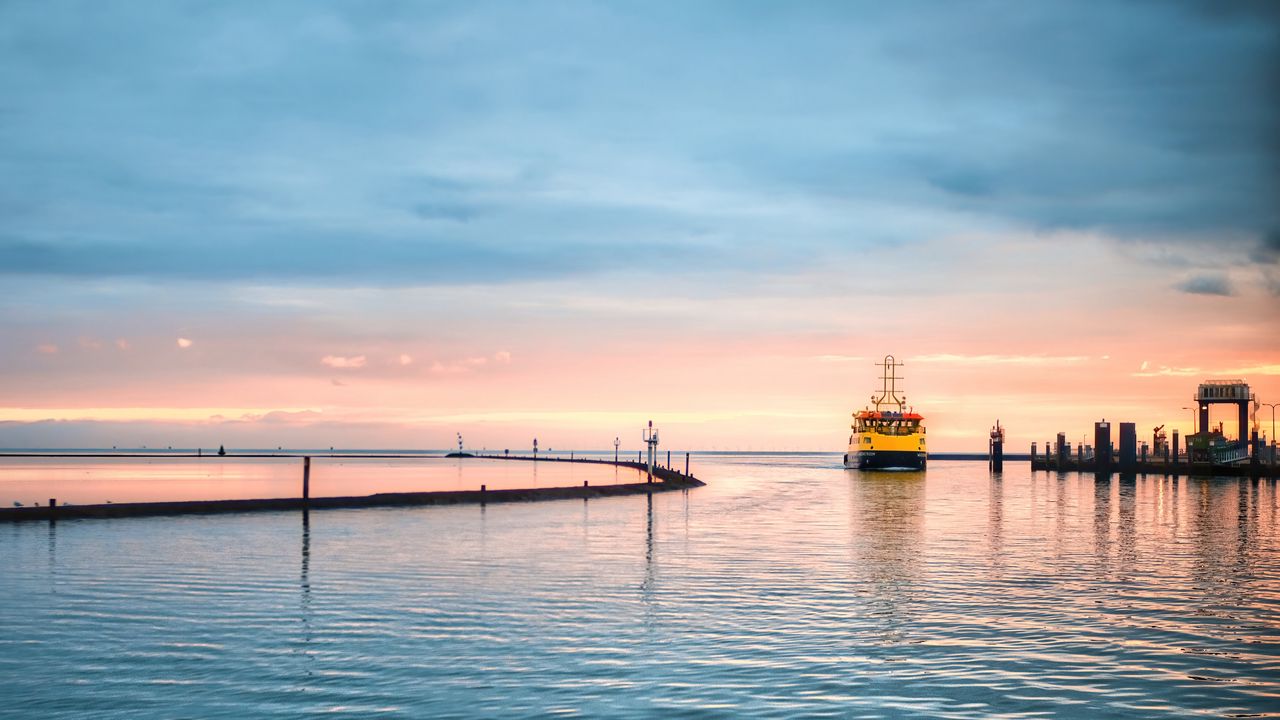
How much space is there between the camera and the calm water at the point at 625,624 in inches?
554

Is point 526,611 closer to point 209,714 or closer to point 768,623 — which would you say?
point 768,623

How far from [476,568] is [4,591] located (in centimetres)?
1057

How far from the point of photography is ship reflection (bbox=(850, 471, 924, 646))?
2091 cm

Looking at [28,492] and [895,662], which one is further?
[28,492]

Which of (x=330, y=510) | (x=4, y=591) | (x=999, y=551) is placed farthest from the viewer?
(x=330, y=510)

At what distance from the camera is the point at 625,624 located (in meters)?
19.5

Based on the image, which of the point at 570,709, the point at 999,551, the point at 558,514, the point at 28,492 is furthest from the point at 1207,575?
the point at 28,492

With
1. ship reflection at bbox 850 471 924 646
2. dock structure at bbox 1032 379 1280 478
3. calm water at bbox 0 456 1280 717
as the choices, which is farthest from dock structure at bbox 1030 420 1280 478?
calm water at bbox 0 456 1280 717

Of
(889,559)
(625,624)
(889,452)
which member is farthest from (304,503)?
(889,452)

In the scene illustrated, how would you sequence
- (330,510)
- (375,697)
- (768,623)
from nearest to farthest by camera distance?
(375,697)
(768,623)
(330,510)

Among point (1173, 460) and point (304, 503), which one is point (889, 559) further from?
point (1173, 460)

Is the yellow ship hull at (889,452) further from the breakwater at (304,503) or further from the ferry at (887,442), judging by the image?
the breakwater at (304,503)

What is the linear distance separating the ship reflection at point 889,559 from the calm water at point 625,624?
0.58 feet

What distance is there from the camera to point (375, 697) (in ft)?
45.5
